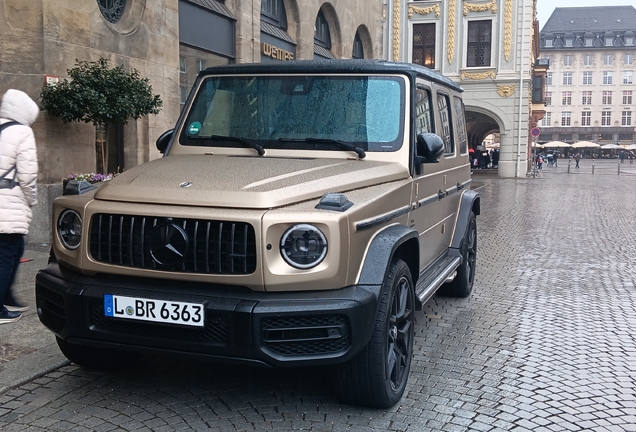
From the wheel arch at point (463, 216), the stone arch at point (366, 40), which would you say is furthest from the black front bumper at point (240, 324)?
the stone arch at point (366, 40)

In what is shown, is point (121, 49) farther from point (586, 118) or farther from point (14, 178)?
point (586, 118)

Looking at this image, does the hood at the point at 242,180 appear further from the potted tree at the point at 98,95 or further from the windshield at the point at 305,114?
the potted tree at the point at 98,95

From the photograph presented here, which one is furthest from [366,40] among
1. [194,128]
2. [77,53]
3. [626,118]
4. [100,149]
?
[626,118]

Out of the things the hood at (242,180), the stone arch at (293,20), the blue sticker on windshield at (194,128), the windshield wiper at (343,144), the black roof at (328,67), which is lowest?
the hood at (242,180)

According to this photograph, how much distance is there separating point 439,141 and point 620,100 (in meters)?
115

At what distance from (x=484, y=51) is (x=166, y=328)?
35.3 meters

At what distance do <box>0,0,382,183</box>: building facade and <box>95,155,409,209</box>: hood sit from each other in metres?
5.95

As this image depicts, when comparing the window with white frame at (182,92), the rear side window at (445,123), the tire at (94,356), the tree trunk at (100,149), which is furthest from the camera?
the window with white frame at (182,92)

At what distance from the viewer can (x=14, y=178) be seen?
17.9 feet

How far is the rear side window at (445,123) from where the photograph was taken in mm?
5711

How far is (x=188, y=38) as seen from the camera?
46.7ft

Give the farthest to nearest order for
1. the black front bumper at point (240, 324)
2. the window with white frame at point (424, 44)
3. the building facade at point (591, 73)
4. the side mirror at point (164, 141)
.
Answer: the building facade at point (591, 73)
the window with white frame at point (424, 44)
the side mirror at point (164, 141)
the black front bumper at point (240, 324)

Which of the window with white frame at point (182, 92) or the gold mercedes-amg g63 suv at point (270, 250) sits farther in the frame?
the window with white frame at point (182, 92)

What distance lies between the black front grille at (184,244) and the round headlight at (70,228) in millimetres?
144
